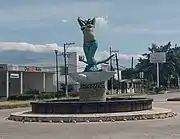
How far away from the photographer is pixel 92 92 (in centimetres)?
2891

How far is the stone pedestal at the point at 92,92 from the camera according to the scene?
28.8 m

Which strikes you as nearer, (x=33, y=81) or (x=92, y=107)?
(x=92, y=107)

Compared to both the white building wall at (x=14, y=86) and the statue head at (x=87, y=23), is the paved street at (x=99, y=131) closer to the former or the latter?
the statue head at (x=87, y=23)

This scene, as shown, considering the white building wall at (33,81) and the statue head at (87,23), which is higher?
the statue head at (87,23)

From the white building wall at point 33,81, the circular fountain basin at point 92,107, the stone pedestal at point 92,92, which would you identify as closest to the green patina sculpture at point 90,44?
the stone pedestal at point 92,92

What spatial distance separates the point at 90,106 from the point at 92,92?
18.8ft

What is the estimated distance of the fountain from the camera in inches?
842

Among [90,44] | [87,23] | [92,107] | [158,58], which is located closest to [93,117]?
[92,107]

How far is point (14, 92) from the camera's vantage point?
82688 mm

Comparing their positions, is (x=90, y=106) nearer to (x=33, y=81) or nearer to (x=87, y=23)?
(x=87, y=23)

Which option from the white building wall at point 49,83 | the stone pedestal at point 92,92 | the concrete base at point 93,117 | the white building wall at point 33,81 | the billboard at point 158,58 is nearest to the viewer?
the concrete base at point 93,117

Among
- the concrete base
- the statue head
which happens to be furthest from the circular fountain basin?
the statue head

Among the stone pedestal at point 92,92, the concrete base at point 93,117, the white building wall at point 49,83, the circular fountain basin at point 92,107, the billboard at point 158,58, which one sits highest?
the billboard at point 158,58

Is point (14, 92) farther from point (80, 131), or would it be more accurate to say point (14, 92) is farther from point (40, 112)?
point (80, 131)
